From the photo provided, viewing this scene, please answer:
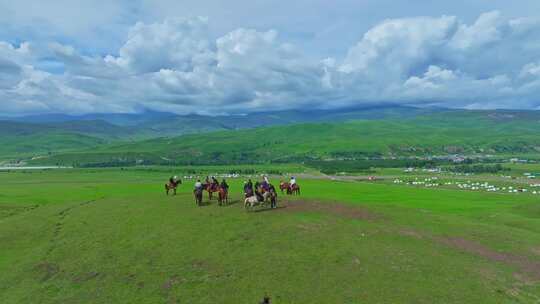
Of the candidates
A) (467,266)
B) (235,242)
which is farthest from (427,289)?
(235,242)

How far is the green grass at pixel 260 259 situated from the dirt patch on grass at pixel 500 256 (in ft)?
0.78

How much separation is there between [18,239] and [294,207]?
2909cm

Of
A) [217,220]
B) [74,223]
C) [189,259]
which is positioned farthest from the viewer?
[74,223]

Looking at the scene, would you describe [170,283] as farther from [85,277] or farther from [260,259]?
[85,277]

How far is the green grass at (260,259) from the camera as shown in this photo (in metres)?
23.3

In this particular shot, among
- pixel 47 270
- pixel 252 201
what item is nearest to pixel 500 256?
pixel 252 201

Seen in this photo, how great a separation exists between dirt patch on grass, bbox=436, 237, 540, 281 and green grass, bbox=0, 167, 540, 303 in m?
0.24

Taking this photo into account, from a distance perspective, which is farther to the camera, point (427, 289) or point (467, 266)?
point (467, 266)

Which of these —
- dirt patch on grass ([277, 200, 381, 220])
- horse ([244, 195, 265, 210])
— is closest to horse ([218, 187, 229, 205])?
horse ([244, 195, 265, 210])

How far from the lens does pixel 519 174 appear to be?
194 metres

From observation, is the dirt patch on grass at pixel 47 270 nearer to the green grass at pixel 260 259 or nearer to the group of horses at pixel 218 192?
the green grass at pixel 260 259

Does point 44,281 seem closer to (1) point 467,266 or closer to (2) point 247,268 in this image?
(2) point 247,268

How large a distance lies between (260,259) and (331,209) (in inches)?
645

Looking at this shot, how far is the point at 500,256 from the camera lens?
29.2 metres
